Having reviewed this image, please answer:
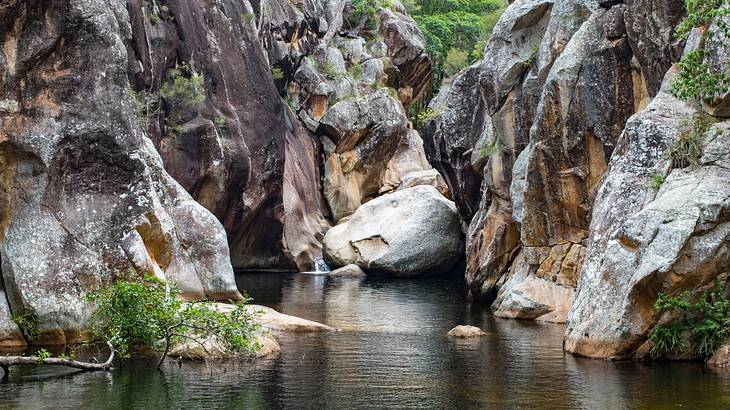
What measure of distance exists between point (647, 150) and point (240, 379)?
12.2 m

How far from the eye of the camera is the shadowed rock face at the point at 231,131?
41250 millimetres

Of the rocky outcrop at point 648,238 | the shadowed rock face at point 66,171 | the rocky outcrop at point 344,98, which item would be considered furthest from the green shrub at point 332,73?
the rocky outcrop at point 648,238

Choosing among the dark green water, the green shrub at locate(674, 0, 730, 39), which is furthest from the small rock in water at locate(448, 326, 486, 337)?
the green shrub at locate(674, 0, 730, 39)

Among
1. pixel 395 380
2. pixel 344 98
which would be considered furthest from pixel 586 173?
pixel 344 98

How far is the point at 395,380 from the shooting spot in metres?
19.5

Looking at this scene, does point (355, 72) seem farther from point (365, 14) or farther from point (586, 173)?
point (586, 173)

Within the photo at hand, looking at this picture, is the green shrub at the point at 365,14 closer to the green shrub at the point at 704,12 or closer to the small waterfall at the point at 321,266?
the small waterfall at the point at 321,266

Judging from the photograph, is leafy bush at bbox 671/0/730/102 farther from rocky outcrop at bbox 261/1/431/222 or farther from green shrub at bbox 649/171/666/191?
rocky outcrop at bbox 261/1/431/222

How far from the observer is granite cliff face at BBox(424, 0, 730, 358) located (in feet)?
70.0

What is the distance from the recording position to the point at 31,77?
2391cm

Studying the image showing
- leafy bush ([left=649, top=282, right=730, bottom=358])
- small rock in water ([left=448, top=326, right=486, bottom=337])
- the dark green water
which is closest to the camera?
the dark green water

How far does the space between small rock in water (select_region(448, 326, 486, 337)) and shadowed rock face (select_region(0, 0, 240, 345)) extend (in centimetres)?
856

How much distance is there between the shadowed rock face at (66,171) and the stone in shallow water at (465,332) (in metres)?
8.56

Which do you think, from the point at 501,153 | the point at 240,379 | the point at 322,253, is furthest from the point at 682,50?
the point at 322,253
